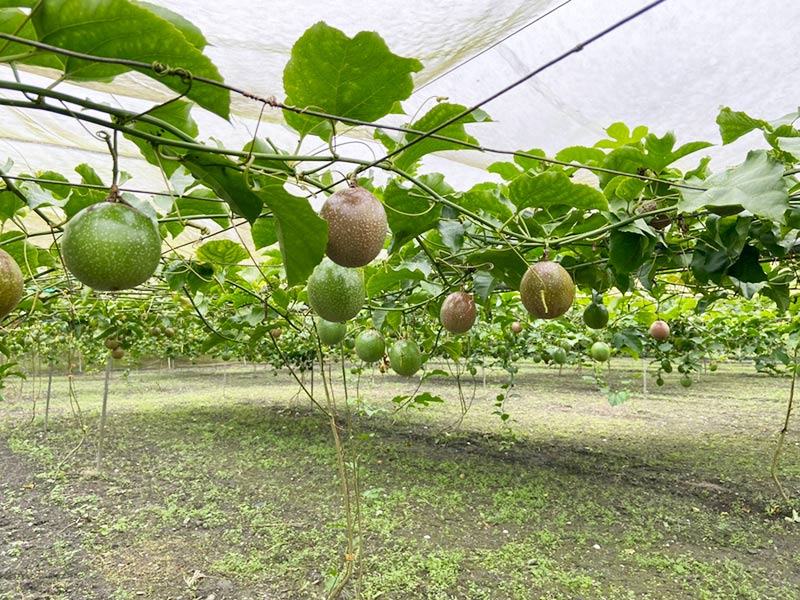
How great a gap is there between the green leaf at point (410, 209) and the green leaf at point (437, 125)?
3.1 inches

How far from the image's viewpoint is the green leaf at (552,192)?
1499mm

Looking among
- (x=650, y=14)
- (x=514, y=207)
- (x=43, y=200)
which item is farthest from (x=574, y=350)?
(x=43, y=200)

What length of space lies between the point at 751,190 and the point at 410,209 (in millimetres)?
858

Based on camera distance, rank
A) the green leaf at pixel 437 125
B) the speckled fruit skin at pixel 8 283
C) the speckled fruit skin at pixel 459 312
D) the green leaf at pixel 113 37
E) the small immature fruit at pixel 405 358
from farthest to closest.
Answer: the small immature fruit at pixel 405 358, the speckled fruit skin at pixel 459 312, the green leaf at pixel 437 125, the speckled fruit skin at pixel 8 283, the green leaf at pixel 113 37

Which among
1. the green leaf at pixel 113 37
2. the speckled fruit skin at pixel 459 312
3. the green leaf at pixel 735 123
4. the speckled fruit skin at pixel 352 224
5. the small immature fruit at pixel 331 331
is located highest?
the green leaf at pixel 735 123

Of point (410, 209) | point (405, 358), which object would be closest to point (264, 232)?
point (410, 209)

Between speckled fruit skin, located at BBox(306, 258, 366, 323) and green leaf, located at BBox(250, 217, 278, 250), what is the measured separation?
0.17 metres

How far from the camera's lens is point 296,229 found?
0.99 m

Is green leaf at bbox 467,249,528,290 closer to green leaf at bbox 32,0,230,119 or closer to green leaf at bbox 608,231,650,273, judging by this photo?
green leaf at bbox 608,231,650,273

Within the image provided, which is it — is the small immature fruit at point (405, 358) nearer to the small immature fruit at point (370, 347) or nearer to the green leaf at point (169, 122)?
the small immature fruit at point (370, 347)

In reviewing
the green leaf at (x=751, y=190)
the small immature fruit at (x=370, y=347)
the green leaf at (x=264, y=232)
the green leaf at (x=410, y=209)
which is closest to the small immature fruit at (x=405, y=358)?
the small immature fruit at (x=370, y=347)

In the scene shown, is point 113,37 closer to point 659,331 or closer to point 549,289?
point 549,289

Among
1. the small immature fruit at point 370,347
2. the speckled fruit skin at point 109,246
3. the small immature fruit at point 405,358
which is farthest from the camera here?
the small immature fruit at point 405,358

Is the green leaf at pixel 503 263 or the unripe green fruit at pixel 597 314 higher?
the green leaf at pixel 503 263
